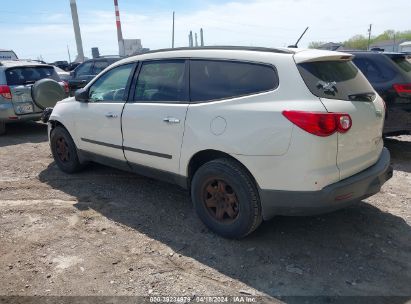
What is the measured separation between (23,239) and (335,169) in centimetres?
298

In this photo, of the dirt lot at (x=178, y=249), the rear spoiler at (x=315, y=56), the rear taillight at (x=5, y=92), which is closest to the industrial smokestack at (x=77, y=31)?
the rear taillight at (x=5, y=92)

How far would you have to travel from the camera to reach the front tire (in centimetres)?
332

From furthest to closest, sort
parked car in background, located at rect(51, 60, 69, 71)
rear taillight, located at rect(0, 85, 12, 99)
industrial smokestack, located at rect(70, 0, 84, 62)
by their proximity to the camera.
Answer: industrial smokestack, located at rect(70, 0, 84, 62) → parked car in background, located at rect(51, 60, 69, 71) → rear taillight, located at rect(0, 85, 12, 99)

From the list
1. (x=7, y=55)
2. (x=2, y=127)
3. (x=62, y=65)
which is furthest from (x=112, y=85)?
(x=62, y=65)

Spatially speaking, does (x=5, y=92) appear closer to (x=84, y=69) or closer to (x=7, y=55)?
(x=84, y=69)

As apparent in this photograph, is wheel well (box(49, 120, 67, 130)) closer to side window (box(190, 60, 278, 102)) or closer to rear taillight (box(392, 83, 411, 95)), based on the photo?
side window (box(190, 60, 278, 102))

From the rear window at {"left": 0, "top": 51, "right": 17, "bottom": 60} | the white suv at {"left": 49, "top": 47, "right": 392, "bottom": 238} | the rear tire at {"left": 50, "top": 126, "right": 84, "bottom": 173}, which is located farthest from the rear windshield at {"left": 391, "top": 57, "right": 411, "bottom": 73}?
the rear window at {"left": 0, "top": 51, "right": 17, "bottom": 60}

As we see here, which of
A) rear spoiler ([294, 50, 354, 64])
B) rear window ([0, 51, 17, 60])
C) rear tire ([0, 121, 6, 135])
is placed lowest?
rear tire ([0, 121, 6, 135])

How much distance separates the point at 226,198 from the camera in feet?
11.6

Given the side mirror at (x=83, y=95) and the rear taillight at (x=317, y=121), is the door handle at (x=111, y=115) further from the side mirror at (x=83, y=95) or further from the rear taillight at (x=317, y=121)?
the rear taillight at (x=317, y=121)

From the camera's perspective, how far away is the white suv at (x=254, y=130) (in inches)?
119

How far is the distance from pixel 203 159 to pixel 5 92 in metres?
6.11

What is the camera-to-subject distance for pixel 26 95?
8211 millimetres

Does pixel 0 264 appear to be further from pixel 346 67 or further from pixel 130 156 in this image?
pixel 346 67
